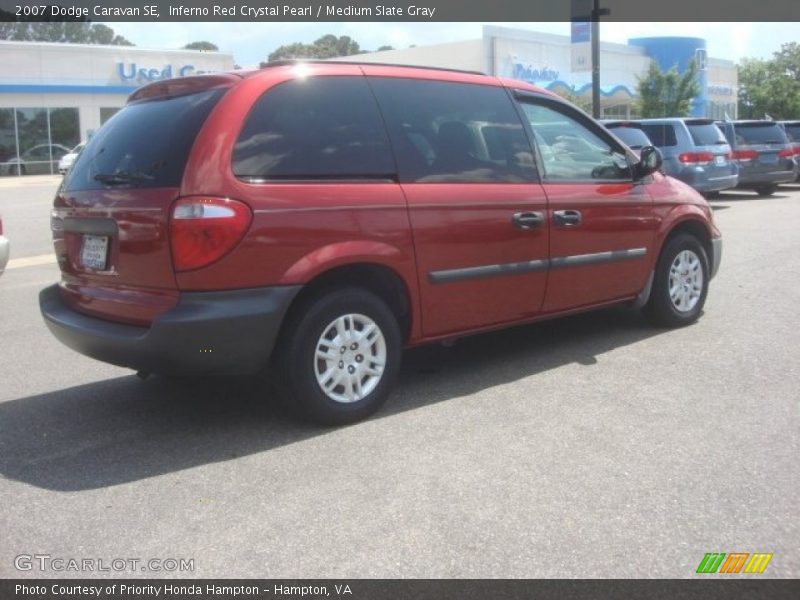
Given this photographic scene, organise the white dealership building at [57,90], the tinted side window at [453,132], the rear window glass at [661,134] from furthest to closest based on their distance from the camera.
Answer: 1. the white dealership building at [57,90]
2. the rear window glass at [661,134]
3. the tinted side window at [453,132]

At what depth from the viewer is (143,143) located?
435 cm

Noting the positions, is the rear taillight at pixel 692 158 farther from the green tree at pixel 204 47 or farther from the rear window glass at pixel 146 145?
the green tree at pixel 204 47

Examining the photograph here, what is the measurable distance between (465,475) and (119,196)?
7.24ft

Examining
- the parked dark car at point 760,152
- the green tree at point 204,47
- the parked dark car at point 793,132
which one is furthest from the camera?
the green tree at point 204,47

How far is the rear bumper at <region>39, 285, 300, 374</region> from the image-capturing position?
397 cm

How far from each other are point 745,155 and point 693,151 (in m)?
4.07

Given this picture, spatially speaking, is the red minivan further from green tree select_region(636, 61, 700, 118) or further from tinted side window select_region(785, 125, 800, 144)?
green tree select_region(636, 61, 700, 118)

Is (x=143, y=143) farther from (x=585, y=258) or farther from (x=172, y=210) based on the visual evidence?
(x=585, y=258)

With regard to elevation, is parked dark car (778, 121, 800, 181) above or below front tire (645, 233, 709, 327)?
above

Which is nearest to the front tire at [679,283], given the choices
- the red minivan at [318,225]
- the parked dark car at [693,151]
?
the red minivan at [318,225]

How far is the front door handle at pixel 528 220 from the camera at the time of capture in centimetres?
514

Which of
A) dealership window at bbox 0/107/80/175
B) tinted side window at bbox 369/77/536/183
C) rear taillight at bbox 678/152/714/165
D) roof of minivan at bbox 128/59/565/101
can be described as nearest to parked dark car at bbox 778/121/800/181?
rear taillight at bbox 678/152/714/165

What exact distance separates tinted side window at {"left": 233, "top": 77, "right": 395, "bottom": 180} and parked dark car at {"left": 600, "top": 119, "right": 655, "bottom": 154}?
1105 cm

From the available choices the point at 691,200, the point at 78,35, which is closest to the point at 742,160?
the point at 691,200
